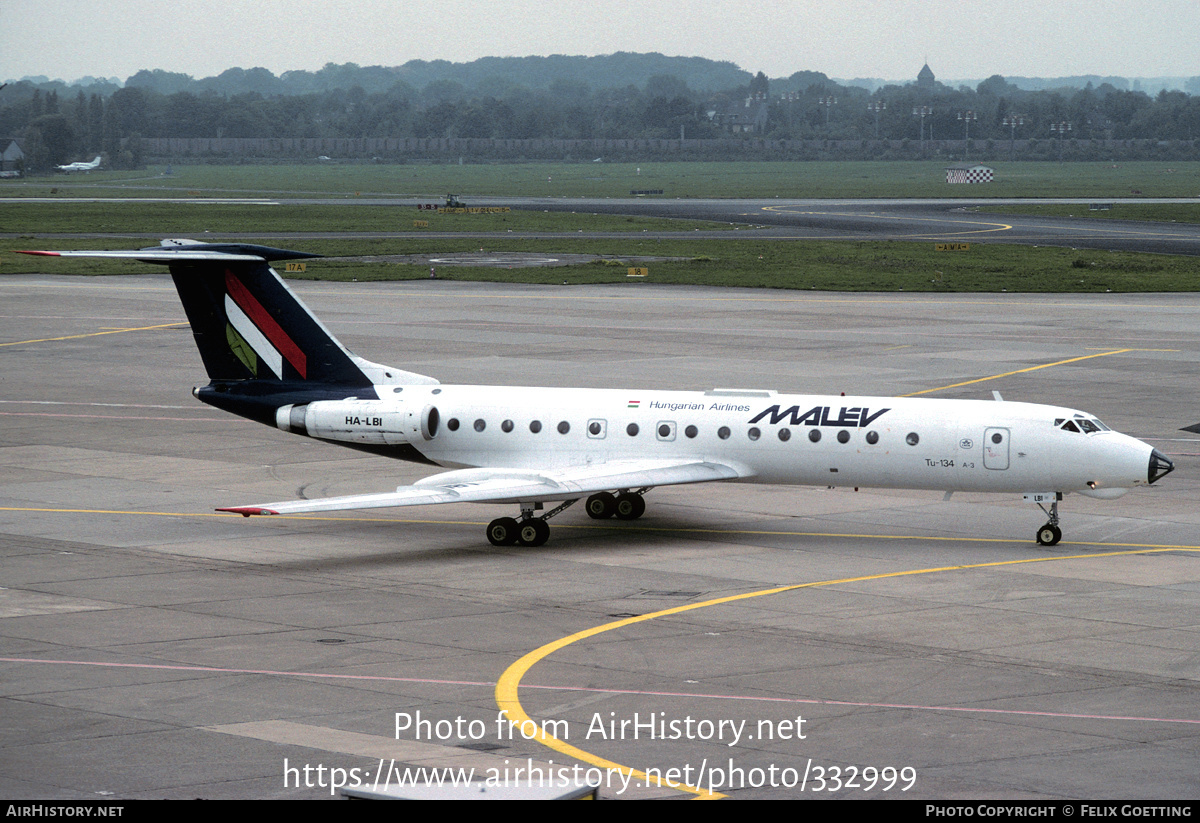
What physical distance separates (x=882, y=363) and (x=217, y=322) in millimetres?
29464

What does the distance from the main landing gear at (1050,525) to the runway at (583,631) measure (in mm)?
280

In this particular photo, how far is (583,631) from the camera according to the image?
79.5ft

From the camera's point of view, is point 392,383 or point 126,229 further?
point 126,229

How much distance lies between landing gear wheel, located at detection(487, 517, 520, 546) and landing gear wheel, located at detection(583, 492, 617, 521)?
10.3 ft

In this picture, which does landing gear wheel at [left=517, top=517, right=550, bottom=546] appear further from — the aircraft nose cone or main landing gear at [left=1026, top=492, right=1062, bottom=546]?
the aircraft nose cone

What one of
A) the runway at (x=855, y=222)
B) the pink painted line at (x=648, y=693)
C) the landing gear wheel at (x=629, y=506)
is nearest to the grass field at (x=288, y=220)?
the runway at (x=855, y=222)

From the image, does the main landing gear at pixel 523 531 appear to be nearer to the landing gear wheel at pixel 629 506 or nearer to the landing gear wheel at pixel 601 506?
the landing gear wheel at pixel 601 506

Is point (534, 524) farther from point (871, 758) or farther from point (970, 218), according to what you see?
point (970, 218)

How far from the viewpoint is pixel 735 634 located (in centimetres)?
2402

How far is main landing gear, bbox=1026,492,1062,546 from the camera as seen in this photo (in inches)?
1228

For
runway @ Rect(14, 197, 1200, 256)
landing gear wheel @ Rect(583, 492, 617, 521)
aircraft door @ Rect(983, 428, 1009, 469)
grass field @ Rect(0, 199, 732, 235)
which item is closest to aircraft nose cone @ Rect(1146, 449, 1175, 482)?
aircraft door @ Rect(983, 428, 1009, 469)

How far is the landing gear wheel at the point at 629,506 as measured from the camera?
1346 inches

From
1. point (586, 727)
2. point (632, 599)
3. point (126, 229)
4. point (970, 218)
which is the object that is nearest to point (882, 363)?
point (632, 599)

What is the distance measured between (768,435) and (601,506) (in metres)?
4.44
